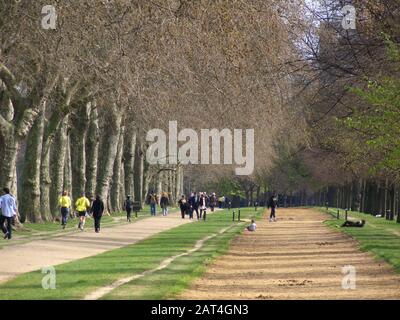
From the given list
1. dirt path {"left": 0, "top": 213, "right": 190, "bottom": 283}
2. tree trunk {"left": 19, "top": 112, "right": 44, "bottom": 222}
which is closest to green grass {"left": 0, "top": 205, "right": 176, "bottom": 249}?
dirt path {"left": 0, "top": 213, "right": 190, "bottom": 283}

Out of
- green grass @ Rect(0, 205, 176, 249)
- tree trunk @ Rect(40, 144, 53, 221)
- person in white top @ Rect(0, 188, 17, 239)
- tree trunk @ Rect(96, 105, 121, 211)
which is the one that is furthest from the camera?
tree trunk @ Rect(96, 105, 121, 211)

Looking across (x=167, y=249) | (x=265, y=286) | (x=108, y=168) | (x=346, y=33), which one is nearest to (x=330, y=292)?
(x=265, y=286)

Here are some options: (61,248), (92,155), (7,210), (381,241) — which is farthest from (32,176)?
(92,155)

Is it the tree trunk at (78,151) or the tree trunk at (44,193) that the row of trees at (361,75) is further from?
the tree trunk at (78,151)

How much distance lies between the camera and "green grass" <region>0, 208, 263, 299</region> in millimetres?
19516

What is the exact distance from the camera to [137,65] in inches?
1272

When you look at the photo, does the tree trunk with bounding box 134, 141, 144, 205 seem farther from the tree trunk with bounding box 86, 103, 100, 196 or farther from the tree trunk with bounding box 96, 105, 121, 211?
the tree trunk with bounding box 86, 103, 100, 196

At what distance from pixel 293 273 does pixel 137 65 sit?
8.44 m

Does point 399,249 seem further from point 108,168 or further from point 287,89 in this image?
point 108,168

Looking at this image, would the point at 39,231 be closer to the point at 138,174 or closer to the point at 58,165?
the point at 58,165

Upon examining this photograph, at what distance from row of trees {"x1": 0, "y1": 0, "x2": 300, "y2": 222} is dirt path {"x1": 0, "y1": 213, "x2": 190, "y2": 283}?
13.9 feet

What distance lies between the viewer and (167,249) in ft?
115

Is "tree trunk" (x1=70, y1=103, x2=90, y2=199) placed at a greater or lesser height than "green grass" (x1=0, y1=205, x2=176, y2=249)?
greater

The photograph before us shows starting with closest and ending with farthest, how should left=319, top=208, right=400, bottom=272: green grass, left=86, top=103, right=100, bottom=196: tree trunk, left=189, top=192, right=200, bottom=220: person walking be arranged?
left=319, top=208, right=400, bottom=272: green grass → left=86, top=103, right=100, bottom=196: tree trunk → left=189, top=192, right=200, bottom=220: person walking
